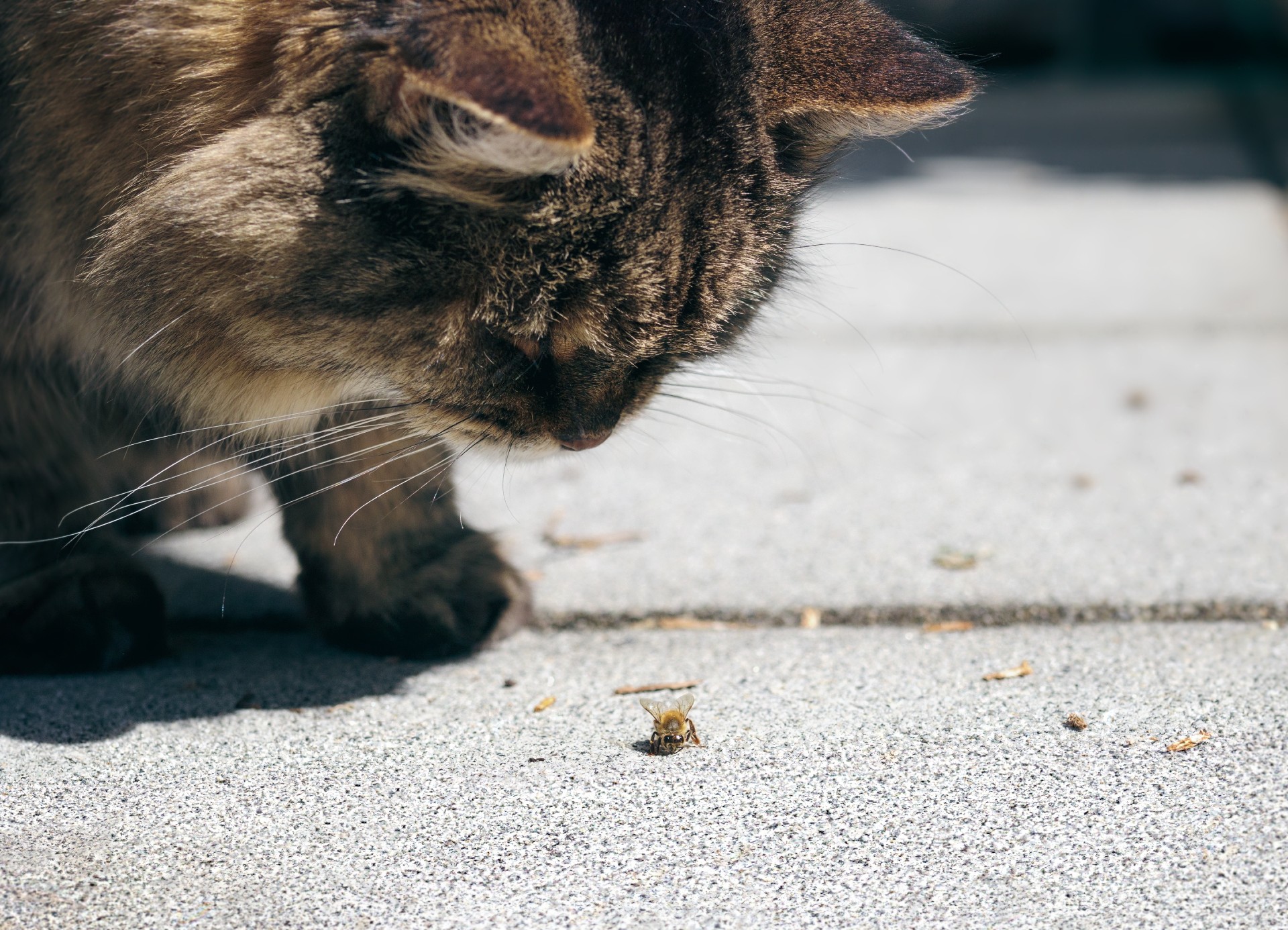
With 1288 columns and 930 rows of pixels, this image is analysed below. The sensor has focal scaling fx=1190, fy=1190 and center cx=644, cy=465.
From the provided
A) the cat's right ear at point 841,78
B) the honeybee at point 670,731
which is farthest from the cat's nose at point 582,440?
the cat's right ear at point 841,78

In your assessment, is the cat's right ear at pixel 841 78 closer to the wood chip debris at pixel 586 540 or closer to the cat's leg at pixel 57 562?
the wood chip debris at pixel 586 540

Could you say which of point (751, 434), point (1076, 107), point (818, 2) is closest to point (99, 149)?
point (818, 2)

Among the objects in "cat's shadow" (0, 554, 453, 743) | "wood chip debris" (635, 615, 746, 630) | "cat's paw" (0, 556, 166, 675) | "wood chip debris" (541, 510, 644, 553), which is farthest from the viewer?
"wood chip debris" (541, 510, 644, 553)

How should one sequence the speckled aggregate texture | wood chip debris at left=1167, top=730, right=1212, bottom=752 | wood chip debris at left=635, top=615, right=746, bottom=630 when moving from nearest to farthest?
1. the speckled aggregate texture
2. wood chip debris at left=1167, top=730, right=1212, bottom=752
3. wood chip debris at left=635, top=615, right=746, bottom=630

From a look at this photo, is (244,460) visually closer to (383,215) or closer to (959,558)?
(383,215)

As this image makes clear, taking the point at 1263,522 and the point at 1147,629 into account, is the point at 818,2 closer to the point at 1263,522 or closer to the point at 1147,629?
the point at 1147,629

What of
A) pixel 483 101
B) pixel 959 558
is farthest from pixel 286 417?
pixel 959 558

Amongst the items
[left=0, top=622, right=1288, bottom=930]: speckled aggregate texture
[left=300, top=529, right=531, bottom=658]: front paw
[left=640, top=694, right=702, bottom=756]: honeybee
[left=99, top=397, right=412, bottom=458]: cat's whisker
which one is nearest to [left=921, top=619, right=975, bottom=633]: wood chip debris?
[left=0, top=622, right=1288, bottom=930]: speckled aggregate texture

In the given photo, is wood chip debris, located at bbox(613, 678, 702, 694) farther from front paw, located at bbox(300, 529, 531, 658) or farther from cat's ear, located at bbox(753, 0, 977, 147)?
cat's ear, located at bbox(753, 0, 977, 147)
